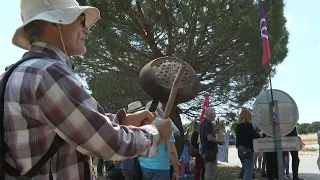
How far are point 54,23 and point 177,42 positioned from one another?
12506 millimetres

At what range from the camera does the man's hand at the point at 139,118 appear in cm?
223

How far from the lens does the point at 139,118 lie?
2.23m

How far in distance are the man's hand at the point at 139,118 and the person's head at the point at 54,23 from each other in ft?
1.53

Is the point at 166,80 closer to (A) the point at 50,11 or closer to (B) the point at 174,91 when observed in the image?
(B) the point at 174,91

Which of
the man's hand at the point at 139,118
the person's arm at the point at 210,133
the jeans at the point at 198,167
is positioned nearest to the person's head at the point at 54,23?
the man's hand at the point at 139,118

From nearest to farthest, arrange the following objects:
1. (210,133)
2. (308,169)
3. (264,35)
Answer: (210,133) → (264,35) → (308,169)

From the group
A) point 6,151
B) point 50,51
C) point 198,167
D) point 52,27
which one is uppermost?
point 52,27

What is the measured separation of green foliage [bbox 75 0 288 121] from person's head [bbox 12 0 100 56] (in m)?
11.6

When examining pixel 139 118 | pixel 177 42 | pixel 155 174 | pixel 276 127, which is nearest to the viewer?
pixel 139 118

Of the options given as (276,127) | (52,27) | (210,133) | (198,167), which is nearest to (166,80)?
(52,27)

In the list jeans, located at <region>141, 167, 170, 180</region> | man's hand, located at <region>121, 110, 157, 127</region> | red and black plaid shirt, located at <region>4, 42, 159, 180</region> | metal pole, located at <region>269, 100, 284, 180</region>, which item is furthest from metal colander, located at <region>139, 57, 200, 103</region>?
metal pole, located at <region>269, 100, 284, 180</region>

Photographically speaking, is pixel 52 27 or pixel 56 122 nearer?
pixel 56 122

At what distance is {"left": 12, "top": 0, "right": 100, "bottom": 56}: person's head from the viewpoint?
184 centimetres

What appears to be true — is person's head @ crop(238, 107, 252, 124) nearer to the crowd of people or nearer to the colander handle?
the colander handle
